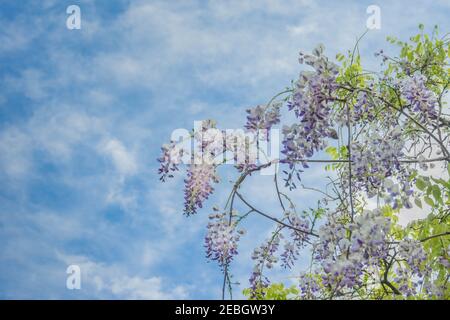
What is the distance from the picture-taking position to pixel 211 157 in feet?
11.5

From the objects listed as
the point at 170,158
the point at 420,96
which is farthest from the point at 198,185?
the point at 420,96

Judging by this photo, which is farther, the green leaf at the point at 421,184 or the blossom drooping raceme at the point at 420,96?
the blossom drooping raceme at the point at 420,96

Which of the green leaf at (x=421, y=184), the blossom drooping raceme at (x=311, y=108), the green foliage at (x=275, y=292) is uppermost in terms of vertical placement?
the blossom drooping raceme at (x=311, y=108)

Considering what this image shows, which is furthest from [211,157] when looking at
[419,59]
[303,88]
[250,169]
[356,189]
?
[419,59]

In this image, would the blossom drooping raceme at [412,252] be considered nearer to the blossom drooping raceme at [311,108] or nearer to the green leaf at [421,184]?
the green leaf at [421,184]

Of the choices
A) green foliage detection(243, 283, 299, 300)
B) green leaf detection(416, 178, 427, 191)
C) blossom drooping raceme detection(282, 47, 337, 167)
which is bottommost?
green foliage detection(243, 283, 299, 300)

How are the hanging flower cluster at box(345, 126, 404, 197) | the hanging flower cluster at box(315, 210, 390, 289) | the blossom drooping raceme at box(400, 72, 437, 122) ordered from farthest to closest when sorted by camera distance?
1. the blossom drooping raceme at box(400, 72, 437, 122)
2. the hanging flower cluster at box(345, 126, 404, 197)
3. the hanging flower cluster at box(315, 210, 390, 289)

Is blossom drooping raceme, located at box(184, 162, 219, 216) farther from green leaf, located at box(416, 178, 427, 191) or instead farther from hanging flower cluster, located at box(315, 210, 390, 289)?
green leaf, located at box(416, 178, 427, 191)

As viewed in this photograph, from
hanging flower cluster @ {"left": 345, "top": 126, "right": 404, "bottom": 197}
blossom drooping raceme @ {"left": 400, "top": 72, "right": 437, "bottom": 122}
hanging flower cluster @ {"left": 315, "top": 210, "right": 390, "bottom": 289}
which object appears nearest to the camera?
hanging flower cluster @ {"left": 315, "top": 210, "right": 390, "bottom": 289}

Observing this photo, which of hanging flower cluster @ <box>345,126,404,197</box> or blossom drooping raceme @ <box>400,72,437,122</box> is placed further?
blossom drooping raceme @ <box>400,72,437,122</box>

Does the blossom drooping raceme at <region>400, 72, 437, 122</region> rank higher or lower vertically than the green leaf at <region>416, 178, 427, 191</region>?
higher

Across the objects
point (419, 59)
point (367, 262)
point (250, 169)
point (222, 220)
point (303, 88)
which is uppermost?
point (419, 59)

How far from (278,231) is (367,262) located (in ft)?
3.31
